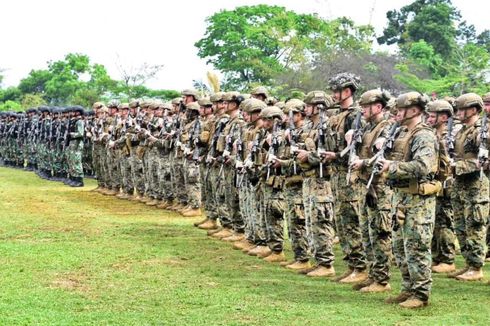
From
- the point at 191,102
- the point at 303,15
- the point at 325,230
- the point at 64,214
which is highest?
the point at 303,15

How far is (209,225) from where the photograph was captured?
1476 centimetres

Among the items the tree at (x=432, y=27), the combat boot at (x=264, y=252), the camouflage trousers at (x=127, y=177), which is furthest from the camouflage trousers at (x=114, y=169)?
the tree at (x=432, y=27)

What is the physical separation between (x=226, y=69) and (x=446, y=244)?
3373 cm

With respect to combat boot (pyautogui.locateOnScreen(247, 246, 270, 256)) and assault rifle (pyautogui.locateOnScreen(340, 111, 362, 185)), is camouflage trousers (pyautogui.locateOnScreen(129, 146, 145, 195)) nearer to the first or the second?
combat boot (pyautogui.locateOnScreen(247, 246, 270, 256))

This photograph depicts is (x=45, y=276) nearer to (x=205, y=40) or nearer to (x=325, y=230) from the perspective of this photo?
(x=325, y=230)

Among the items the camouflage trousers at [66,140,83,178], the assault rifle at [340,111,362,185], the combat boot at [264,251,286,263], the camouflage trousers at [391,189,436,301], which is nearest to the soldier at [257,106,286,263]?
the combat boot at [264,251,286,263]

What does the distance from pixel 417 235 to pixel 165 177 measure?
33.5 feet

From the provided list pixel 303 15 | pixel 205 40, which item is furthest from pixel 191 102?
pixel 205 40

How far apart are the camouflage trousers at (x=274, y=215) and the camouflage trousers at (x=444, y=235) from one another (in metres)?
2.04

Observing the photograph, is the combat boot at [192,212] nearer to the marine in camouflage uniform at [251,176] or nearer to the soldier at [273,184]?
the marine in camouflage uniform at [251,176]

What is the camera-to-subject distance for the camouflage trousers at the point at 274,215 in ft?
37.3

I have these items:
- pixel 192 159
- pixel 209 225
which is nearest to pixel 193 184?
pixel 192 159

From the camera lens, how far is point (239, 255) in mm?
11992

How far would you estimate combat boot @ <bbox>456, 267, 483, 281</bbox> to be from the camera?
33.1 feet
